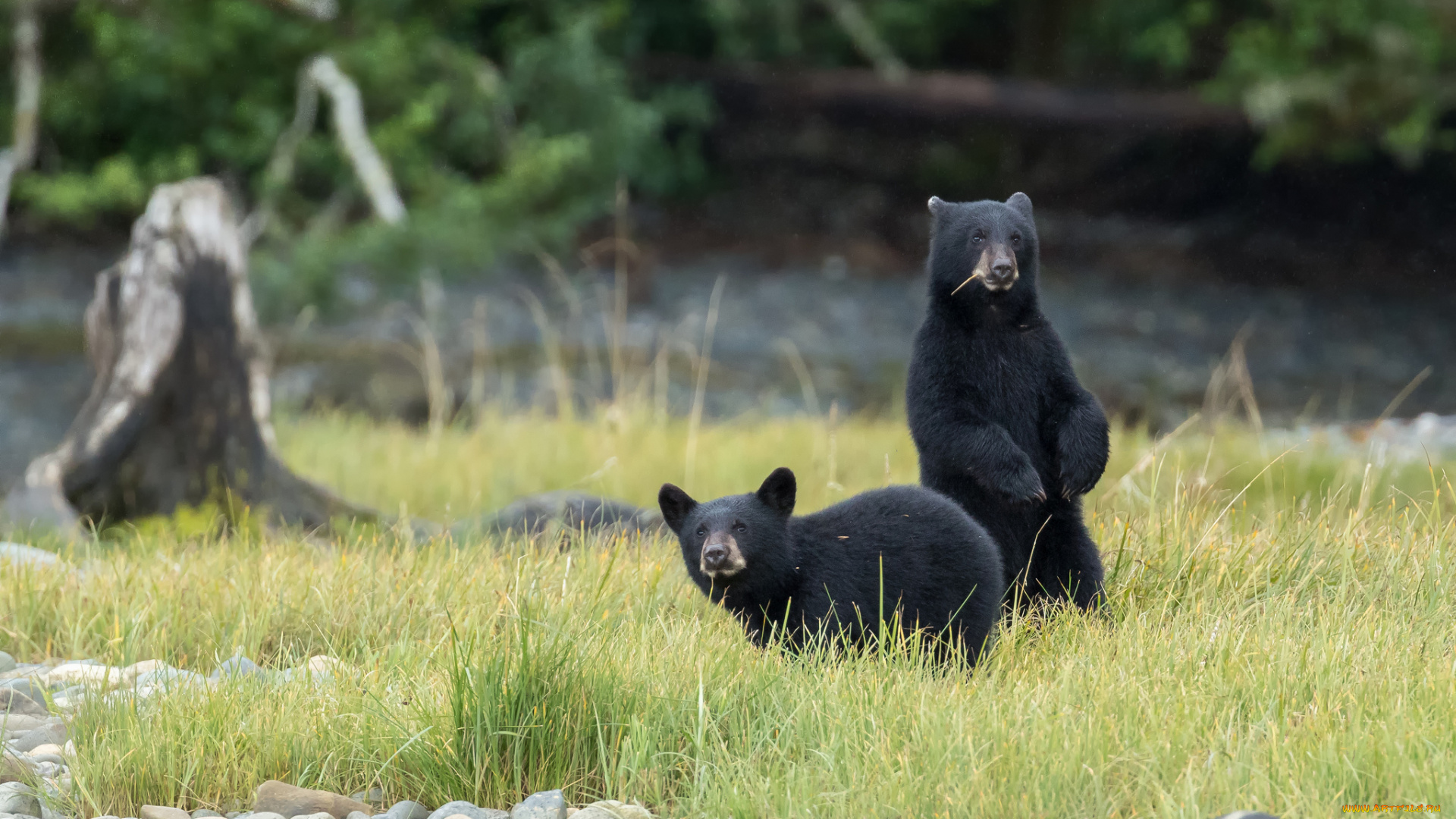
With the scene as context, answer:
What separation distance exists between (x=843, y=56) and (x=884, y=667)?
19.8 metres

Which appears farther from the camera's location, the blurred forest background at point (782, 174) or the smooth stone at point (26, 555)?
the blurred forest background at point (782, 174)

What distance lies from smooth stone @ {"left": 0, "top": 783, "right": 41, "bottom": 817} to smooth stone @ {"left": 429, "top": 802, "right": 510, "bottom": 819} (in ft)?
2.90

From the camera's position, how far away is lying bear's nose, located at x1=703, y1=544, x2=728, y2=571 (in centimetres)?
327

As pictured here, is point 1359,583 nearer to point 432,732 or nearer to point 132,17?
point 432,732

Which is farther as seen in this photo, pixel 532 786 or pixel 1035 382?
pixel 1035 382

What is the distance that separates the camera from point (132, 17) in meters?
13.2

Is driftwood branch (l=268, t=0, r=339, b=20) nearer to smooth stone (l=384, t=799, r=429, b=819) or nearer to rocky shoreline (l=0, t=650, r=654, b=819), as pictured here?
rocky shoreline (l=0, t=650, r=654, b=819)

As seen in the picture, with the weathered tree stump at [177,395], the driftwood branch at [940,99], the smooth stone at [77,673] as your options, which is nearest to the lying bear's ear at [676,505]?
the smooth stone at [77,673]

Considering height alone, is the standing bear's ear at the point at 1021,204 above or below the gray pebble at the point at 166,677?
above

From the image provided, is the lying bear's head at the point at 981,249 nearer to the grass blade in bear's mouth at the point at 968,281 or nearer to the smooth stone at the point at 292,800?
the grass blade in bear's mouth at the point at 968,281

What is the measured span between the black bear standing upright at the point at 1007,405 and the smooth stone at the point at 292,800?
179 cm

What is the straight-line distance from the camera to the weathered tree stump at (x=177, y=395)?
19.8 ft

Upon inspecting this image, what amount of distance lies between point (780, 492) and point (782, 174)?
65.9ft

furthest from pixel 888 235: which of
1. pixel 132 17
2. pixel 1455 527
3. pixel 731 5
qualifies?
pixel 1455 527
